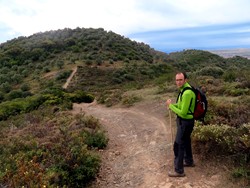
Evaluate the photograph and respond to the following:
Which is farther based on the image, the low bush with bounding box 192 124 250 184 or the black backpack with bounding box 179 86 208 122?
the low bush with bounding box 192 124 250 184

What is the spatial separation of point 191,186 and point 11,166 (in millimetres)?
3582

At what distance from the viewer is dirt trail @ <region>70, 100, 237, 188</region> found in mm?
5762

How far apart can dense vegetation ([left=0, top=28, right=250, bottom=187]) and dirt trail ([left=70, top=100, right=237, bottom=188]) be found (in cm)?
39

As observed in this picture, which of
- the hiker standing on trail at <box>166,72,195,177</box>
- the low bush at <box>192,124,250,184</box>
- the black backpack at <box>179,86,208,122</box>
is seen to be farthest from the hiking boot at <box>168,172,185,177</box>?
the black backpack at <box>179,86,208,122</box>

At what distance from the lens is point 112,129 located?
10938 mm

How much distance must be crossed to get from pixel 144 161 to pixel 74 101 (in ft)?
45.5

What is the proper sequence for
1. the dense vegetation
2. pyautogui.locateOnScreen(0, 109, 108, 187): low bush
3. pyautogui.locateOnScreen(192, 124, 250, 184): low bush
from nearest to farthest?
pyautogui.locateOnScreen(0, 109, 108, 187): low bush, pyautogui.locateOnScreen(192, 124, 250, 184): low bush, the dense vegetation

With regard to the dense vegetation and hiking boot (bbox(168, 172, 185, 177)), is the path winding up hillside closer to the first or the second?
hiking boot (bbox(168, 172, 185, 177))

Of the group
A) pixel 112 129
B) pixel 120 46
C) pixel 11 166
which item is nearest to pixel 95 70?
pixel 120 46

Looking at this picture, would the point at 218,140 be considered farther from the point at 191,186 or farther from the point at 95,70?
the point at 95,70

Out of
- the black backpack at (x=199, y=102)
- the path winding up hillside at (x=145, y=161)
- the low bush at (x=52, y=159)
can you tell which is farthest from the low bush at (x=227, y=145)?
the low bush at (x=52, y=159)

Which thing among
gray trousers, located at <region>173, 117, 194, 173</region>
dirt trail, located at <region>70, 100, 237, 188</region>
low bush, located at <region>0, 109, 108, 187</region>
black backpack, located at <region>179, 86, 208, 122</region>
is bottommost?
dirt trail, located at <region>70, 100, 237, 188</region>

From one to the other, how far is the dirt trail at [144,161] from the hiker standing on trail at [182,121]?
0.73 ft

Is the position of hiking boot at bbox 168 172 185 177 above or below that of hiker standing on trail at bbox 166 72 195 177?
below
